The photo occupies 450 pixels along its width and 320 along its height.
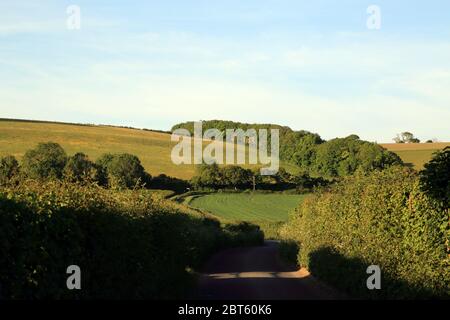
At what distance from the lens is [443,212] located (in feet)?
42.9

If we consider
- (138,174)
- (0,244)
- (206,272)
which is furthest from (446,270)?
(138,174)

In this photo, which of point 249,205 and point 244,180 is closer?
point 249,205

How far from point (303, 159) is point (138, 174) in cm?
3424

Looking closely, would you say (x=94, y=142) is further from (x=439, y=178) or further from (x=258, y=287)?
(x=439, y=178)

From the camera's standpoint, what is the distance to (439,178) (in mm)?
12883

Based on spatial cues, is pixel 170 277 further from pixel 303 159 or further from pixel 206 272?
pixel 303 159

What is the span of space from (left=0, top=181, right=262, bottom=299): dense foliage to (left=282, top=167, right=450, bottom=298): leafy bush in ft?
17.4

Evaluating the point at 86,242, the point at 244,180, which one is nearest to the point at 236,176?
the point at 244,180

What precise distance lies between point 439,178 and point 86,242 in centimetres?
733

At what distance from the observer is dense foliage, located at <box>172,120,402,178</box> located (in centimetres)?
7556

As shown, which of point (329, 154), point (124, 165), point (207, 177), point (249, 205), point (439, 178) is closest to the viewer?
point (439, 178)

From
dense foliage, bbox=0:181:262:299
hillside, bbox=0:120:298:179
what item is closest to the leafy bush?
dense foliage, bbox=0:181:262:299

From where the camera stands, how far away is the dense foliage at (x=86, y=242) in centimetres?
768

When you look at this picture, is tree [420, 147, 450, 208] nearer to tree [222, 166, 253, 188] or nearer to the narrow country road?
the narrow country road
